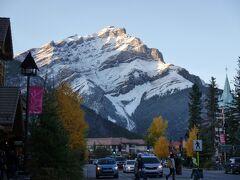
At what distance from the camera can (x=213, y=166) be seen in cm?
7806

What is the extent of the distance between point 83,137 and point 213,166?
103 feet

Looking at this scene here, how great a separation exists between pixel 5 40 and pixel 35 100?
5.59 m

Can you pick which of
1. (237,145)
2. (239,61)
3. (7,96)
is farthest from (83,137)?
(239,61)

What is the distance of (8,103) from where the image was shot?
84.6ft

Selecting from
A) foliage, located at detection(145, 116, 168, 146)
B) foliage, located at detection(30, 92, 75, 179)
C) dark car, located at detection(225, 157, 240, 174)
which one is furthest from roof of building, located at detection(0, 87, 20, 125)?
foliage, located at detection(145, 116, 168, 146)

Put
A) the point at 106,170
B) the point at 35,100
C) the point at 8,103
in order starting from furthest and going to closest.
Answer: the point at 106,170
the point at 35,100
the point at 8,103

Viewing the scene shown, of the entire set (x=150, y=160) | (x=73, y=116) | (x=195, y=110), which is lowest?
(x=150, y=160)

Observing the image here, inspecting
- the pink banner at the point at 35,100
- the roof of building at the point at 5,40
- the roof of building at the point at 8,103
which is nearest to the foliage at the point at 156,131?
the roof of building at the point at 5,40

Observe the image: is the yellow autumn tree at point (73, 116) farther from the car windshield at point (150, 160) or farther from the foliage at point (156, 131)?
the foliage at point (156, 131)

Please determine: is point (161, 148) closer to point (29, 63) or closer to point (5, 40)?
point (5, 40)

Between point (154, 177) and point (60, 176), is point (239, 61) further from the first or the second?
point (60, 176)

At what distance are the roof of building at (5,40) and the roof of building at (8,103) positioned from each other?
273 centimetres

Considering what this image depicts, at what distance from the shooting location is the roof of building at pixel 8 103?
24.4 meters

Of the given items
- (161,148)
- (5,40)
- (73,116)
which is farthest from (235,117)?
(5,40)
